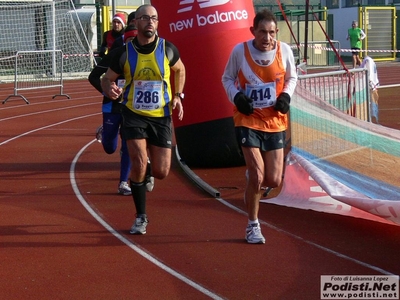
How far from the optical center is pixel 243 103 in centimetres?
671

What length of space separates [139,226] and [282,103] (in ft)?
6.01

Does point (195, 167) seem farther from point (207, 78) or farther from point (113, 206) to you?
point (113, 206)

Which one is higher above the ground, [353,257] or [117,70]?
[117,70]

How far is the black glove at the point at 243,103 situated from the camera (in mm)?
6707

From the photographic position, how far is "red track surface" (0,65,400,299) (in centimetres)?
591

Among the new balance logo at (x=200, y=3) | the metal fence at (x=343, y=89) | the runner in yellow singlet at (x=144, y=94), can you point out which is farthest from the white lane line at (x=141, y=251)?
the metal fence at (x=343, y=89)

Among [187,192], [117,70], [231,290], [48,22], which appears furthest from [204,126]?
[48,22]

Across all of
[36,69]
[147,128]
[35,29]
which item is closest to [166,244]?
[147,128]

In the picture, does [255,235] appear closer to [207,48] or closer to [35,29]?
[207,48]

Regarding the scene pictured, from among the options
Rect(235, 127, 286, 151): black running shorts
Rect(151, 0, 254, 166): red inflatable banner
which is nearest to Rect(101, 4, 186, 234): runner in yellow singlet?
Rect(235, 127, 286, 151): black running shorts

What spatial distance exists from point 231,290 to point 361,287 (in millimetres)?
947

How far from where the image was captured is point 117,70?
7.32 metres

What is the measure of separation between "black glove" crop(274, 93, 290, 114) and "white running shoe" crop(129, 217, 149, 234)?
1707mm

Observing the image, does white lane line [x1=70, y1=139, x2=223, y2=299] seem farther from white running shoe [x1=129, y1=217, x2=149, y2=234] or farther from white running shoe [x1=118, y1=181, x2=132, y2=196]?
white running shoe [x1=118, y1=181, x2=132, y2=196]
